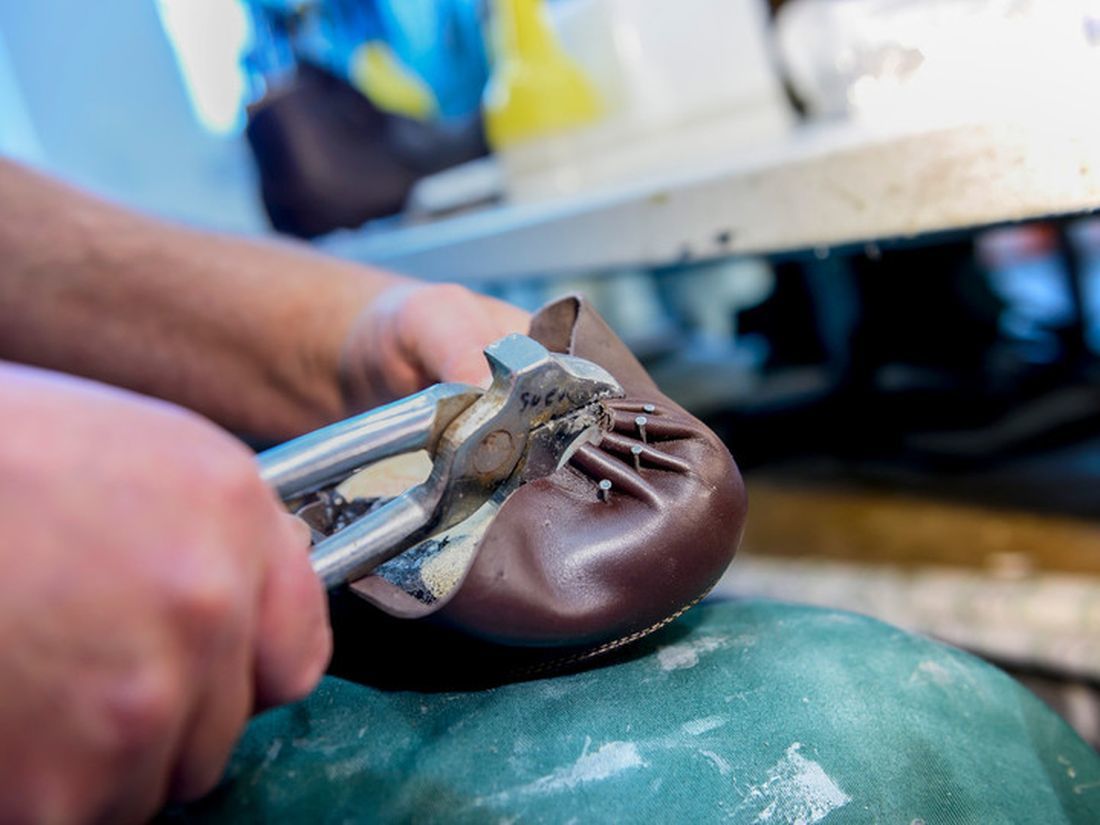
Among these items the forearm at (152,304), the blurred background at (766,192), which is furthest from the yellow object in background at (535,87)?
the forearm at (152,304)

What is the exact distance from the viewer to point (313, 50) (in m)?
1.66

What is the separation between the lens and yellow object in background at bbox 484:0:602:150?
3.40 ft

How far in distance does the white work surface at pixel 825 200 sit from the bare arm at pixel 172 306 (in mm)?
182

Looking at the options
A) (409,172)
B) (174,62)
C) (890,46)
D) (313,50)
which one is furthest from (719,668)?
(174,62)

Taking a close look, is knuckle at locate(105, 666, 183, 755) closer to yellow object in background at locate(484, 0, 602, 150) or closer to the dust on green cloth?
the dust on green cloth

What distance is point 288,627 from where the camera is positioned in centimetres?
26

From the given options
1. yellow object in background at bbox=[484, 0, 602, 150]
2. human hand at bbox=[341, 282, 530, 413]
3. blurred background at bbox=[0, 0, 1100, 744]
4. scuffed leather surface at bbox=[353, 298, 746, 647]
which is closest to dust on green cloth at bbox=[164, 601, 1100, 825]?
scuffed leather surface at bbox=[353, 298, 746, 647]

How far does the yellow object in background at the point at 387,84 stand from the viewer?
148cm

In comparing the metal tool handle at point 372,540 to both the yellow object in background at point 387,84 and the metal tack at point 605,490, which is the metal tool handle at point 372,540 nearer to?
the metal tack at point 605,490

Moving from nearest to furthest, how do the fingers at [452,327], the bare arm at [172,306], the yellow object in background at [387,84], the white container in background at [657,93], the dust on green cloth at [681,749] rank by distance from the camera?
1. the dust on green cloth at [681,749]
2. the fingers at [452,327]
3. the bare arm at [172,306]
4. the white container in background at [657,93]
5. the yellow object in background at [387,84]

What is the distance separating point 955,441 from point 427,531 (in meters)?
0.95

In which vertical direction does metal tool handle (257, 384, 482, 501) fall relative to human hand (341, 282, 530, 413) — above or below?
above

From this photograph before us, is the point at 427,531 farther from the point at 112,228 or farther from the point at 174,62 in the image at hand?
the point at 174,62

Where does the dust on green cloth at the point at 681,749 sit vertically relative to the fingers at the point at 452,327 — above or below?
below
